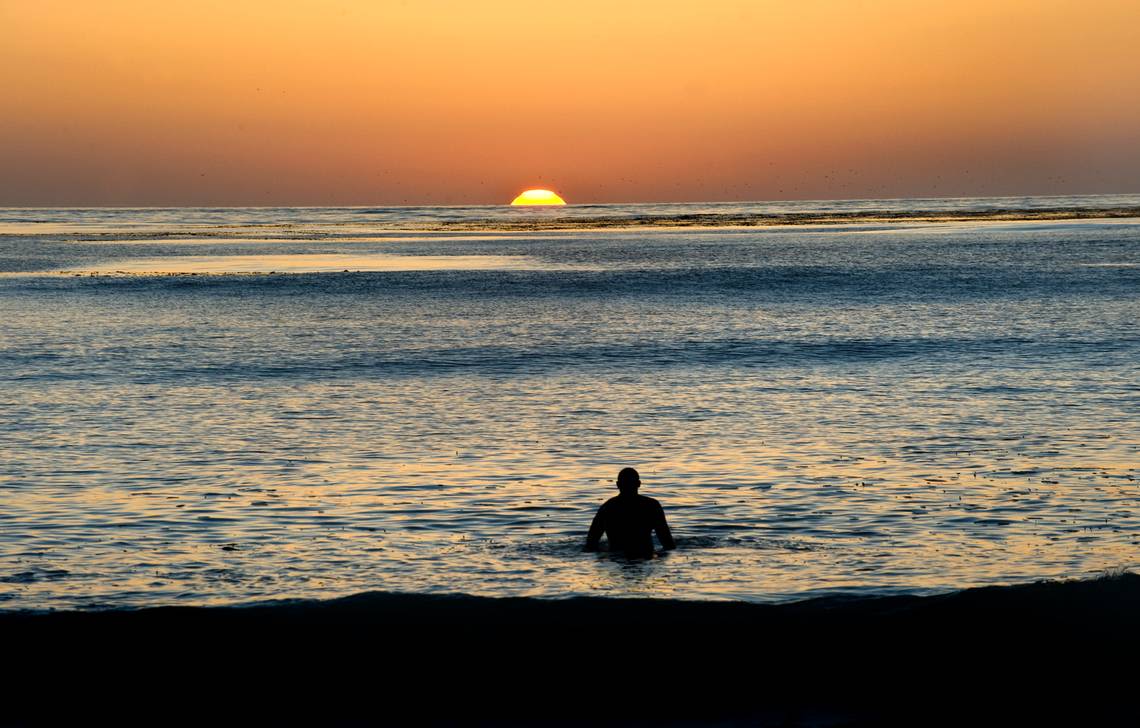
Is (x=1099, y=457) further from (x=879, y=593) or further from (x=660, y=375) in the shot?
(x=660, y=375)

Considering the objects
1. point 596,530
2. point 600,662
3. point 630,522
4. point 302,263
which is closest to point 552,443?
point 596,530

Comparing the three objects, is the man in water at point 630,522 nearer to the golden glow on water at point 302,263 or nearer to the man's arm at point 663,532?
the man's arm at point 663,532

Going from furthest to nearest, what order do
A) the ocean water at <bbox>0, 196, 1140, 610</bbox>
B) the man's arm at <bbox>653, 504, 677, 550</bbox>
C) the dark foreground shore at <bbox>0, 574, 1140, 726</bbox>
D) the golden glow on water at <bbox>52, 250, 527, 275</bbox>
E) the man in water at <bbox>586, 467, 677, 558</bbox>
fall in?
the golden glow on water at <bbox>52, 250, 527, 275</bbox> → the man's arm at <bbox>653, 504, 677, 550</bbox> → the man in water at <bbox>586, 467, 677, 558</bbox> → the ocean water at <bbox>0, 196, 1140, 610</bbox> → the dark foreground shore at <bbox>0, 574, 1140, 726</bbox>

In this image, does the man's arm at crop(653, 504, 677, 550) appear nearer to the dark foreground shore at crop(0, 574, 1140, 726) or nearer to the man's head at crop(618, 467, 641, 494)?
the man's head at crop(618, 467, 641, 494)

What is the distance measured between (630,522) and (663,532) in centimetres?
53

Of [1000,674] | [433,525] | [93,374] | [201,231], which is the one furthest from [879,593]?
[201,231]

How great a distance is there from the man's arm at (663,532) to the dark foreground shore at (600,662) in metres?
3.15

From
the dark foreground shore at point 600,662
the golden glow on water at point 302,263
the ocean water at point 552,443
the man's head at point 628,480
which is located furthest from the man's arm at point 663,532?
the golden glow on water at point 302,263

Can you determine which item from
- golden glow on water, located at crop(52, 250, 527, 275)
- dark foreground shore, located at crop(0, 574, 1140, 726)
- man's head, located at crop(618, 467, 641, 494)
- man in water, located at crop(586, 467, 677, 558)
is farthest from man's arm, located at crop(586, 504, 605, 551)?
golden glow on water, located at crop(52, 250, 527, 275)

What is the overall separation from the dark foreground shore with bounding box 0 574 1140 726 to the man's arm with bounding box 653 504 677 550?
3.15m

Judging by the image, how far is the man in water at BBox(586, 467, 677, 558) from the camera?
15.6 metres

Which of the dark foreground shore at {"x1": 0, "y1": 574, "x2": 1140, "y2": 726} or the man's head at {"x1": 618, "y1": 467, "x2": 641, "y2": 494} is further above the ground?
the man's head at {"x1": 618, "y1": 467, "x2": 641, "y2": 494}

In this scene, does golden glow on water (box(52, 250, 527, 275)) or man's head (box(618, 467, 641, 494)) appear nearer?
man's head (box(618, 467, 641, 494))

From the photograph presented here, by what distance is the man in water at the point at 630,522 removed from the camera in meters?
15.6
